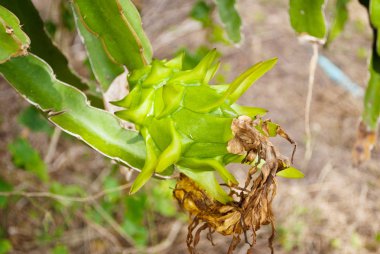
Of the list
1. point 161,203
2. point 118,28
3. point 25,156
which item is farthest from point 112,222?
point 118,28

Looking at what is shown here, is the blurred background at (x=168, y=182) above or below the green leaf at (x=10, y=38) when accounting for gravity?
below

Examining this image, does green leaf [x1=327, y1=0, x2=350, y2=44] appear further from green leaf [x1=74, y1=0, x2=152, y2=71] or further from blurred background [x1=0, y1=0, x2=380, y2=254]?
green leaf [x1=74, y1=0, x2=152, y2=71]

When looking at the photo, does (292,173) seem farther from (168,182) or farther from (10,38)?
(168,182)

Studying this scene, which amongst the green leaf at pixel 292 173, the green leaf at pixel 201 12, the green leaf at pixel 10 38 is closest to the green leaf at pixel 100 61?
the green leaf at pixel 10 38

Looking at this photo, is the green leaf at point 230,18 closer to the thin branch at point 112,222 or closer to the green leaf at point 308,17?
the green leaf at point 308,17

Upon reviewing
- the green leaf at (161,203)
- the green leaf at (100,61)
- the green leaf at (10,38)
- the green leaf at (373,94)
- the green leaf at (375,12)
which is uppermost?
the green leaf at (10,38)

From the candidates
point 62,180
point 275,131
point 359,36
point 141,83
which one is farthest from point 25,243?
point 359,36

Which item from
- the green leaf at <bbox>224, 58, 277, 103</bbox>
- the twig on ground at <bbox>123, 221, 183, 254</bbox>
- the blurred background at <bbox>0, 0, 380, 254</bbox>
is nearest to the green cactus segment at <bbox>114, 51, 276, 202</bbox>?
the green leaf at <bbox>224, 58, 277, 103</bbox>
